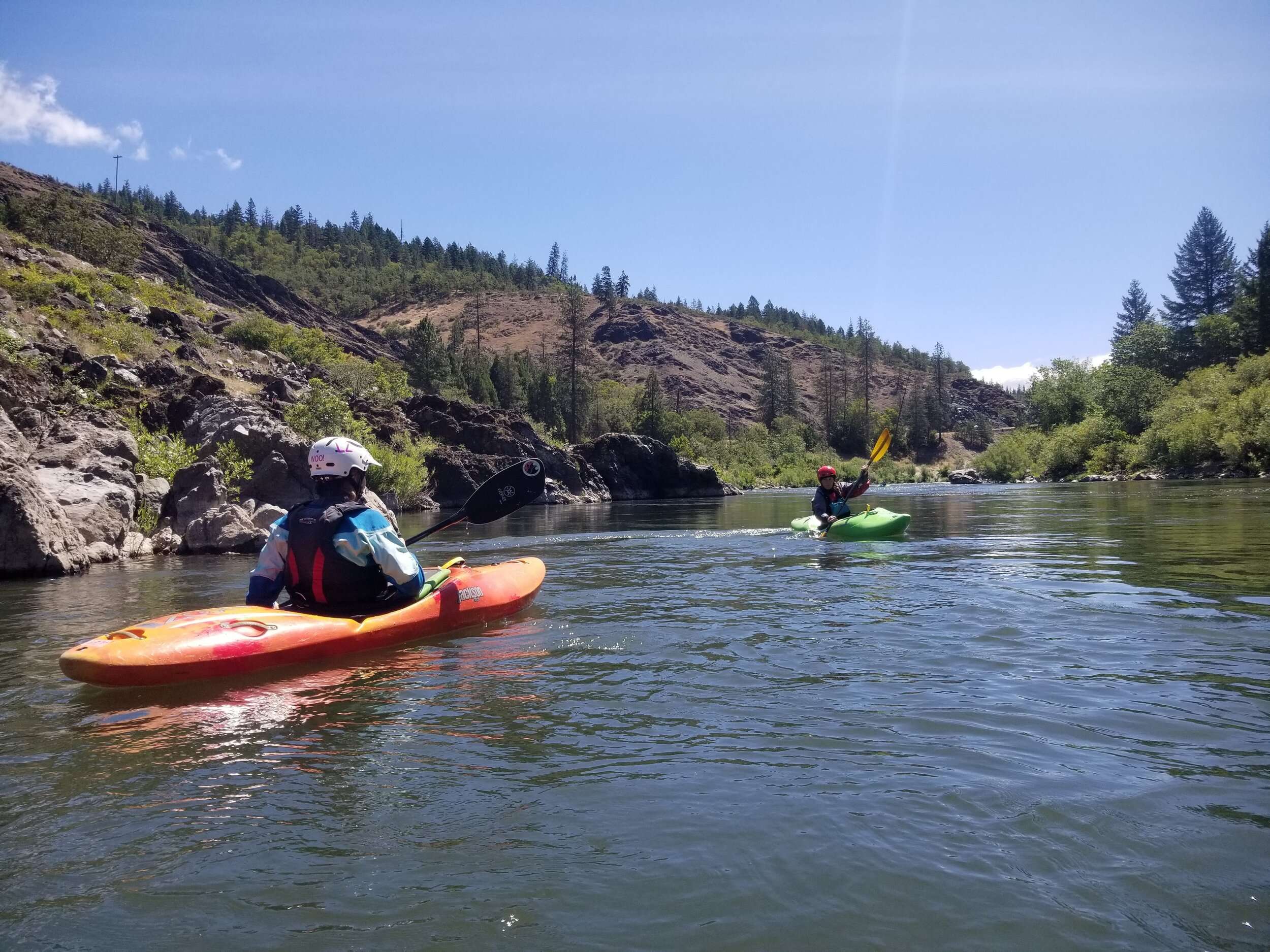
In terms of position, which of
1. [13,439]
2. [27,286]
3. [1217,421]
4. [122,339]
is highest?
[27,286]

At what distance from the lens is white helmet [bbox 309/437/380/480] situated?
635 centimetres

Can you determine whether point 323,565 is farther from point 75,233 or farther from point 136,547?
point 75,233

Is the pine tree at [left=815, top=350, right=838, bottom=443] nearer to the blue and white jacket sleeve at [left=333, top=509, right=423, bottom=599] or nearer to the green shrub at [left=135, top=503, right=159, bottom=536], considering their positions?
the green shrub at [left=135, top=503, right=159, bottom=536]

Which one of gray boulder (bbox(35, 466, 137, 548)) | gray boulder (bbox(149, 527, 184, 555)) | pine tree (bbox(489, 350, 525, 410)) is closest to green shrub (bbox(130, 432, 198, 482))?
gray boulder (bbox(149, 527, 184, 555))

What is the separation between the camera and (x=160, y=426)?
2391 centimetres

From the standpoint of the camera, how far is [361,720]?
4.77m

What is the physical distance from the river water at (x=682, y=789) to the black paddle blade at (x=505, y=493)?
2638 mm

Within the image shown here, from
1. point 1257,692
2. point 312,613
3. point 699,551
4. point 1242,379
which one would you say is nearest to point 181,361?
point 699,551

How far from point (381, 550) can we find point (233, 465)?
1576 centimetres

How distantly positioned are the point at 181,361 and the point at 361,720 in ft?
108

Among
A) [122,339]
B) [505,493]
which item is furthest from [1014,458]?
[505,493]

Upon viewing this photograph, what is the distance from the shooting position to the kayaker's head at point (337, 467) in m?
6.36

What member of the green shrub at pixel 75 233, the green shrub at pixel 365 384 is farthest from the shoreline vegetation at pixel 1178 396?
the green shrub at pixel 75 233

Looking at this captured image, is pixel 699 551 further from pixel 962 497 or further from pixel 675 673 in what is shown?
pixel 962 497
